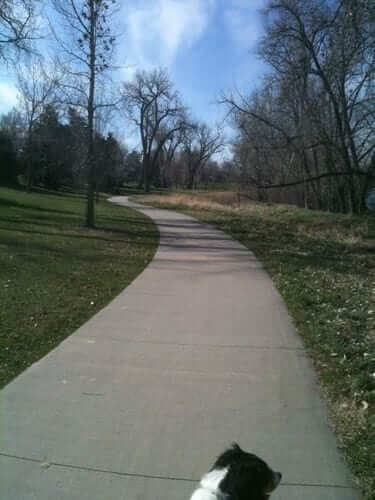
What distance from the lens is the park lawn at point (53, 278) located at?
506cm

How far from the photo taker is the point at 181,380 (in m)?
4.00

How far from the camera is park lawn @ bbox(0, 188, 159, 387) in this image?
5.06m

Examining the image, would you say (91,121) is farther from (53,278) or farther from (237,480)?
(237,480)

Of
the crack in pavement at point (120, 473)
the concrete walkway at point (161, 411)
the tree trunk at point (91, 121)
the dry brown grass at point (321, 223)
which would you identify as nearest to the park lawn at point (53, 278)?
the concrete walkway at point (161, 411)

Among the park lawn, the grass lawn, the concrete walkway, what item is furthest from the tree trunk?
the concrete walkway

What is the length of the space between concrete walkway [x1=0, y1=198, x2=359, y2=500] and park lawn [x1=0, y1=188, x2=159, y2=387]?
1.29 ft

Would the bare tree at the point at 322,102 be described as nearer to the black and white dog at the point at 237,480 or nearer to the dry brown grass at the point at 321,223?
the dry brown grass at the point at 321,223

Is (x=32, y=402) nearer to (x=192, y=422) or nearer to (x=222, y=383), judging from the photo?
(x=192, y=422)

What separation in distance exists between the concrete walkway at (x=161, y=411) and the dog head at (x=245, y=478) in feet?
1.68

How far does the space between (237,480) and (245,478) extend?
0.05m

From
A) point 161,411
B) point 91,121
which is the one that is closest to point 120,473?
point 161,411

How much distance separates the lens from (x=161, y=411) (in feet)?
11.3

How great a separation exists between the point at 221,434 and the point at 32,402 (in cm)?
163

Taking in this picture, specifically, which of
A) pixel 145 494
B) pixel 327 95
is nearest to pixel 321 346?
pixel 145 494
